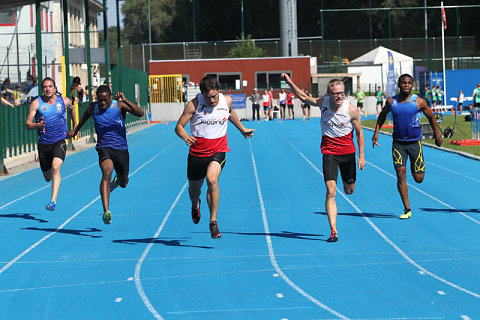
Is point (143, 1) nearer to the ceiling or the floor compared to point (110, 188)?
nearer to the ceiling

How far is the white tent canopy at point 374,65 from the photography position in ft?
199

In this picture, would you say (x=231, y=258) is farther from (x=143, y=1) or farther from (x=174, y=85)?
(x=143, y=1)

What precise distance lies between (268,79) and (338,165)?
1927 inches

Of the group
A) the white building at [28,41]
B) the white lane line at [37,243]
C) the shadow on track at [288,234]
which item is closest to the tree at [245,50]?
the white building at [28,41]

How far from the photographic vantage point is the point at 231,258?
8.99 m

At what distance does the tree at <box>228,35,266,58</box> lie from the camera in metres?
68.4

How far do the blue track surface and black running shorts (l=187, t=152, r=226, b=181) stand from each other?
0.82 meters

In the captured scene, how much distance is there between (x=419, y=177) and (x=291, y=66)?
4656cm

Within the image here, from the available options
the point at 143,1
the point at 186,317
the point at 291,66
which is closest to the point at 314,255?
the point at 186,317

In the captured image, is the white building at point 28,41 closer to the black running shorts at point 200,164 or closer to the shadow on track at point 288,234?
the shadow on track at point 288,234

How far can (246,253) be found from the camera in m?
9.27

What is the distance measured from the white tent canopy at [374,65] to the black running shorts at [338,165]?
49204 millimetres

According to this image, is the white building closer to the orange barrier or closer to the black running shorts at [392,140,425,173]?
the orange barrier

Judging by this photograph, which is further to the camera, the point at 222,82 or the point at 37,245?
the point at 222,82
